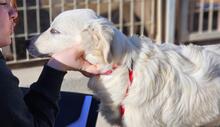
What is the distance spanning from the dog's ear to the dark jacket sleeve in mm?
811

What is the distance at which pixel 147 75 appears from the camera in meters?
2.79

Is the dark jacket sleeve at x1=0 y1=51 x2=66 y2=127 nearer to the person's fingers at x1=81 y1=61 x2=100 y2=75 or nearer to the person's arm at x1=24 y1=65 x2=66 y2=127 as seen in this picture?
the person's arm at x1=24 y1=65 x2=66 y2=127

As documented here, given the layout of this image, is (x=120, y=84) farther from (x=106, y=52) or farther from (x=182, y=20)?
(x=182, y=20)

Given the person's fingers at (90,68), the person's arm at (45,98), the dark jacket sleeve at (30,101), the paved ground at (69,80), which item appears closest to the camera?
the dark jacket sleeve at (30,101)

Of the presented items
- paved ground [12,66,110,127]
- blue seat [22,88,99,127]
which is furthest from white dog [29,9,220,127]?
paved ground [12,66,110,127]

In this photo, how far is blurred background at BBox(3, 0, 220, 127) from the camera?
15.0 ft

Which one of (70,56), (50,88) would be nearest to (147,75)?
(70,56)

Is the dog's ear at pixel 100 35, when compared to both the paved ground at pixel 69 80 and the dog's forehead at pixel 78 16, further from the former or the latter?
the paved ground at pixel 69 80

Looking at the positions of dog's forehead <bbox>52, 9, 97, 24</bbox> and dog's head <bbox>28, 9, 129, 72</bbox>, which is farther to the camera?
dog's forehead <bbox>52, 9, 97, 24</bbox>

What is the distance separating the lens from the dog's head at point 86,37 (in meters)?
2.69

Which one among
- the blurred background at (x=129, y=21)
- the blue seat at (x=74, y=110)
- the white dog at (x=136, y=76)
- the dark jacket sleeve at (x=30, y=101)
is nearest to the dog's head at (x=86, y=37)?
the white dog at (x=136, y=76)

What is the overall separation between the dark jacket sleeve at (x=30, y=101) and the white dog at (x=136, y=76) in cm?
87

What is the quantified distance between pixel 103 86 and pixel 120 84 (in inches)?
4.8

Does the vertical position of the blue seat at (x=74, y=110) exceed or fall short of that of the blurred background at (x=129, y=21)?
it falls short
